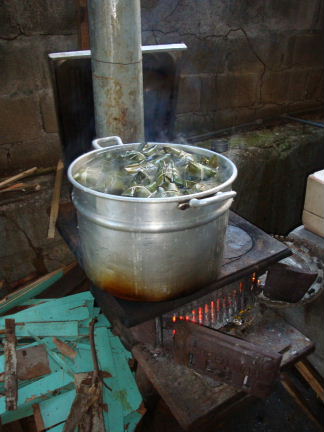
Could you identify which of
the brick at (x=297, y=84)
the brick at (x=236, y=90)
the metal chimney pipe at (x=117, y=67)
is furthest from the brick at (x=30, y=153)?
the brick at (x=297, y=84)

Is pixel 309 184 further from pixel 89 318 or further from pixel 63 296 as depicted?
pixel 63 296

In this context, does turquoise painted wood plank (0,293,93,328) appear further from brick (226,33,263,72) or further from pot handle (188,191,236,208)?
brick (226,33,263,72)

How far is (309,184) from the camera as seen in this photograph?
9.11 ft

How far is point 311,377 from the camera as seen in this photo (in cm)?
324

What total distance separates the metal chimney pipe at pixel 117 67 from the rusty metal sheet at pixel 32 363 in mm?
1890

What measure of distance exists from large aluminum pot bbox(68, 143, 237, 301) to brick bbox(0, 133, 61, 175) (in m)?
2.00

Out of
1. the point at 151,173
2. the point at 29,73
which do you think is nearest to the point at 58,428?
the point at 151,173

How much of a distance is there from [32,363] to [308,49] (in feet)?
17.6

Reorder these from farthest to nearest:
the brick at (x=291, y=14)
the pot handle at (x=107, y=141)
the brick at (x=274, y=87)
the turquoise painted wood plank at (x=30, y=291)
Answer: the brick at (x=274, y=87) < the brick at (x=291, y=14) < the turquoise painted wood plank at (x=30, y=291) < the pot handle at (x=107, y=141)

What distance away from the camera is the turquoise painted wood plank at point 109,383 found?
2.78 m

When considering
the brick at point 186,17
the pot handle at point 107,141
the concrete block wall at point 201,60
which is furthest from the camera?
the brick at point 186,17

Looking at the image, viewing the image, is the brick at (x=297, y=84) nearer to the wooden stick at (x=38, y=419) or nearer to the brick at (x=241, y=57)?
the brick at (x=241, y=57)

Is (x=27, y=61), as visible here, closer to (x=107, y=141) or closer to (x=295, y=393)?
(x=107, y=141)

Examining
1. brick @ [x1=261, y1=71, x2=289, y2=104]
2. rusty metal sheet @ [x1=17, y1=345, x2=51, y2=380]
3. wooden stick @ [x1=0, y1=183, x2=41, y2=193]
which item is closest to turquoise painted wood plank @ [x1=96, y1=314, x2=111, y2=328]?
rusty metal sheet @ [x1=17, y1=345, x2=51, y2=380]
